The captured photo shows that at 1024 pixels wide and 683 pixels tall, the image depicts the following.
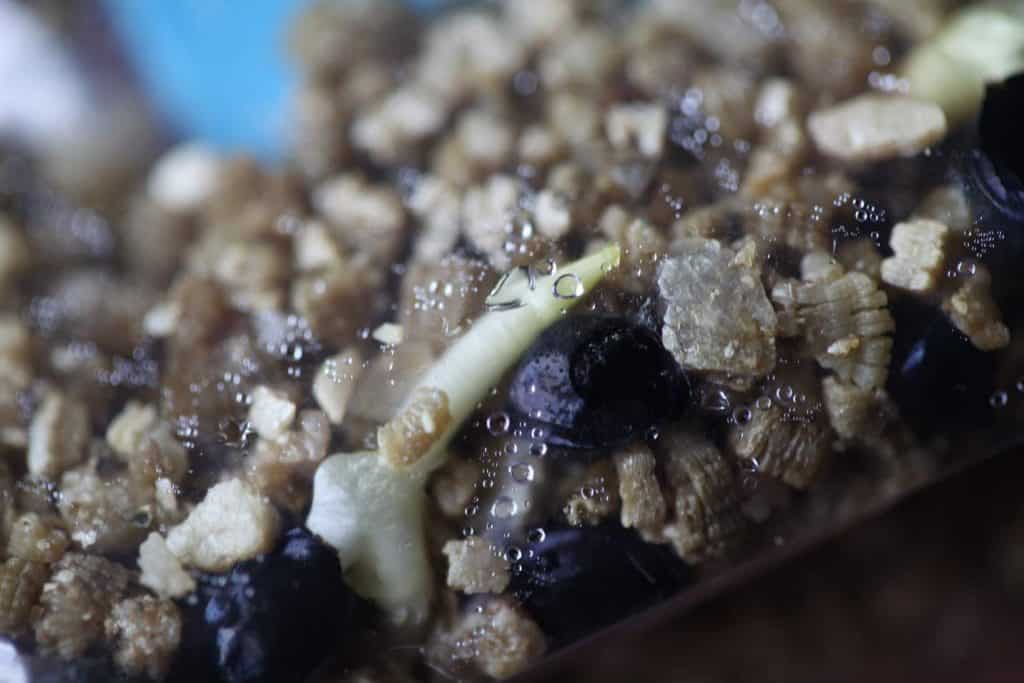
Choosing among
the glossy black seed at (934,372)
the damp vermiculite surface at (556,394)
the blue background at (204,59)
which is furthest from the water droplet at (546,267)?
the blue background at (204,59)

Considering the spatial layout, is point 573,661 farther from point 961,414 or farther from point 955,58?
point 955,58

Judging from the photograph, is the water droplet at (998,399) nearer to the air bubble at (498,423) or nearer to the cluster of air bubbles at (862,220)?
the cluster of air bubbles at (862,220)

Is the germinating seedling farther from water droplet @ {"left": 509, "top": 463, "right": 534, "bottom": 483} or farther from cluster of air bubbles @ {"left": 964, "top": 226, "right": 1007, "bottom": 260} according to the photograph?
cluster of air bubbles @ {"left": 964, "top": 226, "right": 1007, "bottom": 260}

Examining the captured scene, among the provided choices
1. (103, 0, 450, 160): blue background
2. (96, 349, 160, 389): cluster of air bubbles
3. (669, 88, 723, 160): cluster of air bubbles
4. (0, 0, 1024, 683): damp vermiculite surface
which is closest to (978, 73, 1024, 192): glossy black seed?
(0, 0, 1024, 683): damp vermiculite surface

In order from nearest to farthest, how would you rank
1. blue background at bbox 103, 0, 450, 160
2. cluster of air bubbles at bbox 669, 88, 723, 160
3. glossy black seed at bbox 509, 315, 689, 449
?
1. glossy black seed at bbox 509, 315, 689, 449
2. cluster of air bubbles at bbox 669, 88, 723, 160
3. blue background at bbox 103, 0, 450, 160

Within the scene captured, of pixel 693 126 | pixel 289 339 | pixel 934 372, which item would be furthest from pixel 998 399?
pixel 289 339

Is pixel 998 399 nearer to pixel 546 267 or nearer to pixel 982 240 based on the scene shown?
pixel 982 240

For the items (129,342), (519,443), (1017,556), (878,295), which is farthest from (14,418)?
(1017,556)

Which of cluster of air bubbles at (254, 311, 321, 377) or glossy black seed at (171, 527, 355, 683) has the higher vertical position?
cluster of air bubbles at (254, 311, 321, 377)
